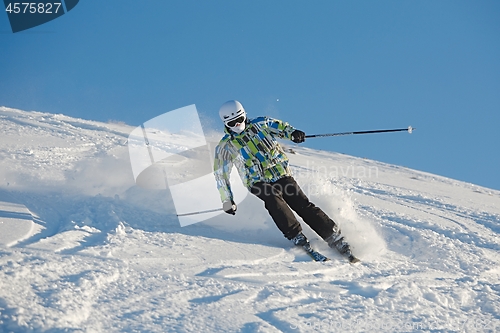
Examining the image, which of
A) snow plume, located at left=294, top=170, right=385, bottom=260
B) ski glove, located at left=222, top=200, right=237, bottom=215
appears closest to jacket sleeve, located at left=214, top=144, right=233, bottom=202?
ski glove, located at left=222, top=200, right=237, bottom=215

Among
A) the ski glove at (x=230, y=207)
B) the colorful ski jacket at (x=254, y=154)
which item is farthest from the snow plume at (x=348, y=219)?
the ski glove at (x=230, y=207)

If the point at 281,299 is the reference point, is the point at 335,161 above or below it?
above

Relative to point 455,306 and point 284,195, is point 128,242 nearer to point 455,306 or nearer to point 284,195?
point 284,195

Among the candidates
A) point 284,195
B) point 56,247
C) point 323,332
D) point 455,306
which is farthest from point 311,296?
point 56,247

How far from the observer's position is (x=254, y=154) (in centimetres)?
559

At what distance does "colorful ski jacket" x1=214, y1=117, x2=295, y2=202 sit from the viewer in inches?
219

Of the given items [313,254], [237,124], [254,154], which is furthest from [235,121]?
[313,254]

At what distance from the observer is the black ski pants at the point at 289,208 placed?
5.18 metres

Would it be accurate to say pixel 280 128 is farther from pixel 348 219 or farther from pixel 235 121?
pixel 348 219

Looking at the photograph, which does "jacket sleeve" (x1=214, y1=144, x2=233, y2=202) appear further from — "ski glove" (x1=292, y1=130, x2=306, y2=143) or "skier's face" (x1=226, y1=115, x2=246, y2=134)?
"ski glove" (x1=292, y1=130, x2=306, y2=143)

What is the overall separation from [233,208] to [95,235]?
1.57 meters

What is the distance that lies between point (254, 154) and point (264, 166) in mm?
188

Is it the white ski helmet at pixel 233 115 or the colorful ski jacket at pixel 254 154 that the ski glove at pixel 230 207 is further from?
the white ski helmet at pixel 233 115

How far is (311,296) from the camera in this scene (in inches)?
147
